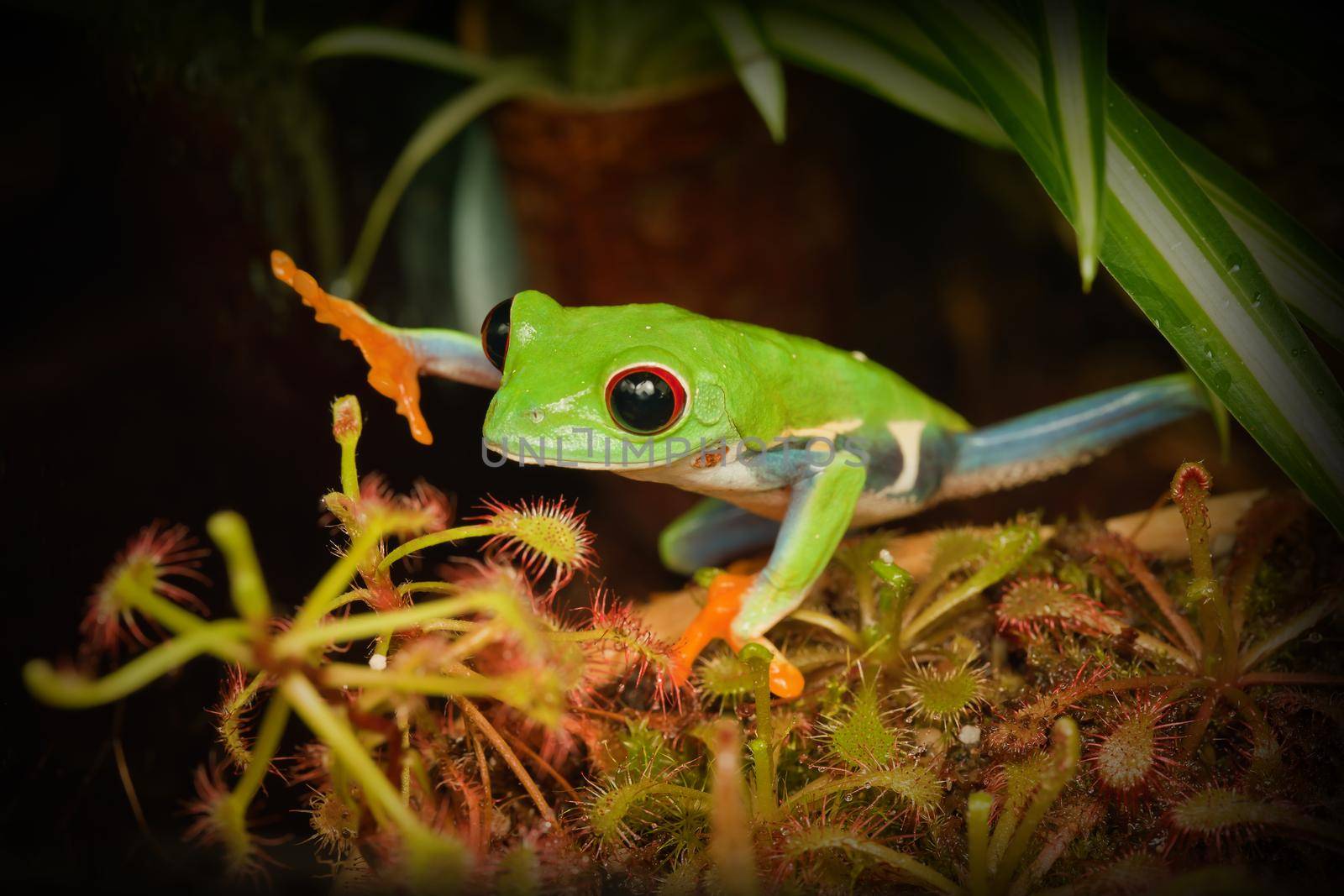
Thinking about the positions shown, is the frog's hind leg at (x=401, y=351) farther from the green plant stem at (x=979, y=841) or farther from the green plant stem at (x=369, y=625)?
the green plant stem at (x=979, y=841)

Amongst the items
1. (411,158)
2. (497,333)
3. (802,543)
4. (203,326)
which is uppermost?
(411,158)

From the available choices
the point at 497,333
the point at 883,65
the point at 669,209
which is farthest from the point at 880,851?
the point at 669,209

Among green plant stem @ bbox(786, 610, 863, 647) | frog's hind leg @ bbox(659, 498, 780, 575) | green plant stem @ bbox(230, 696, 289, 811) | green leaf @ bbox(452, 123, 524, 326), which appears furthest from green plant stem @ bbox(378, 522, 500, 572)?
green leaf @ bbox(452, 123, 524, 326)

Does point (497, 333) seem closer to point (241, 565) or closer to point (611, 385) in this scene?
point (611, 385)

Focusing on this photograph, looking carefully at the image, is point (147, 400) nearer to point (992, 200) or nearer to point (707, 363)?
point (707, 363)

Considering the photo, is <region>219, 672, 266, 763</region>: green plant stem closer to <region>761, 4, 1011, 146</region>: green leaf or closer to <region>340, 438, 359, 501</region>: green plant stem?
<region>340, 438, 359, 501</region>: green plant stem

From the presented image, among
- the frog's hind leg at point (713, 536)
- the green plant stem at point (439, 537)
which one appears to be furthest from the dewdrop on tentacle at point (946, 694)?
the green plant stem at point (439, 537)
